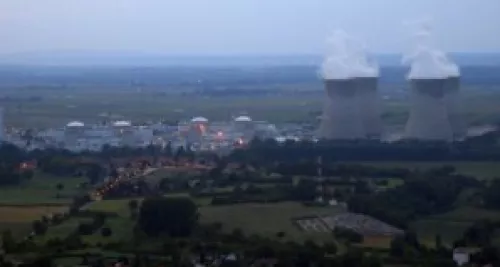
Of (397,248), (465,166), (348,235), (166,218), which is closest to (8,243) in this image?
(166,218)

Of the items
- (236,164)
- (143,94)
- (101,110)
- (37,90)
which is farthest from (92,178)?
(37,90)

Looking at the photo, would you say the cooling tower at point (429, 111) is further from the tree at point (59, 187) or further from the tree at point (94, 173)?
the tree at point (59, 187)

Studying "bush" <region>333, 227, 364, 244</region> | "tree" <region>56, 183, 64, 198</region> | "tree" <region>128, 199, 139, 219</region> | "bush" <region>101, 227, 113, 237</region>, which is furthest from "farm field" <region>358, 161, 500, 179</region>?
"bush" <region>101, 227, 113, 237</region>

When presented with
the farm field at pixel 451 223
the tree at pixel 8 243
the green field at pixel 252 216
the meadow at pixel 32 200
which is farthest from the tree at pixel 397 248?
the meadow at pixel 32 200

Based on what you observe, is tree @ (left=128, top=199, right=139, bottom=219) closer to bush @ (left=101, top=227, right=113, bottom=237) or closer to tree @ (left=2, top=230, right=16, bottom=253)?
bush @ (left=101, top=227, right=113, bottom=237)

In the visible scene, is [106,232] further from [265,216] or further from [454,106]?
[454,106]
